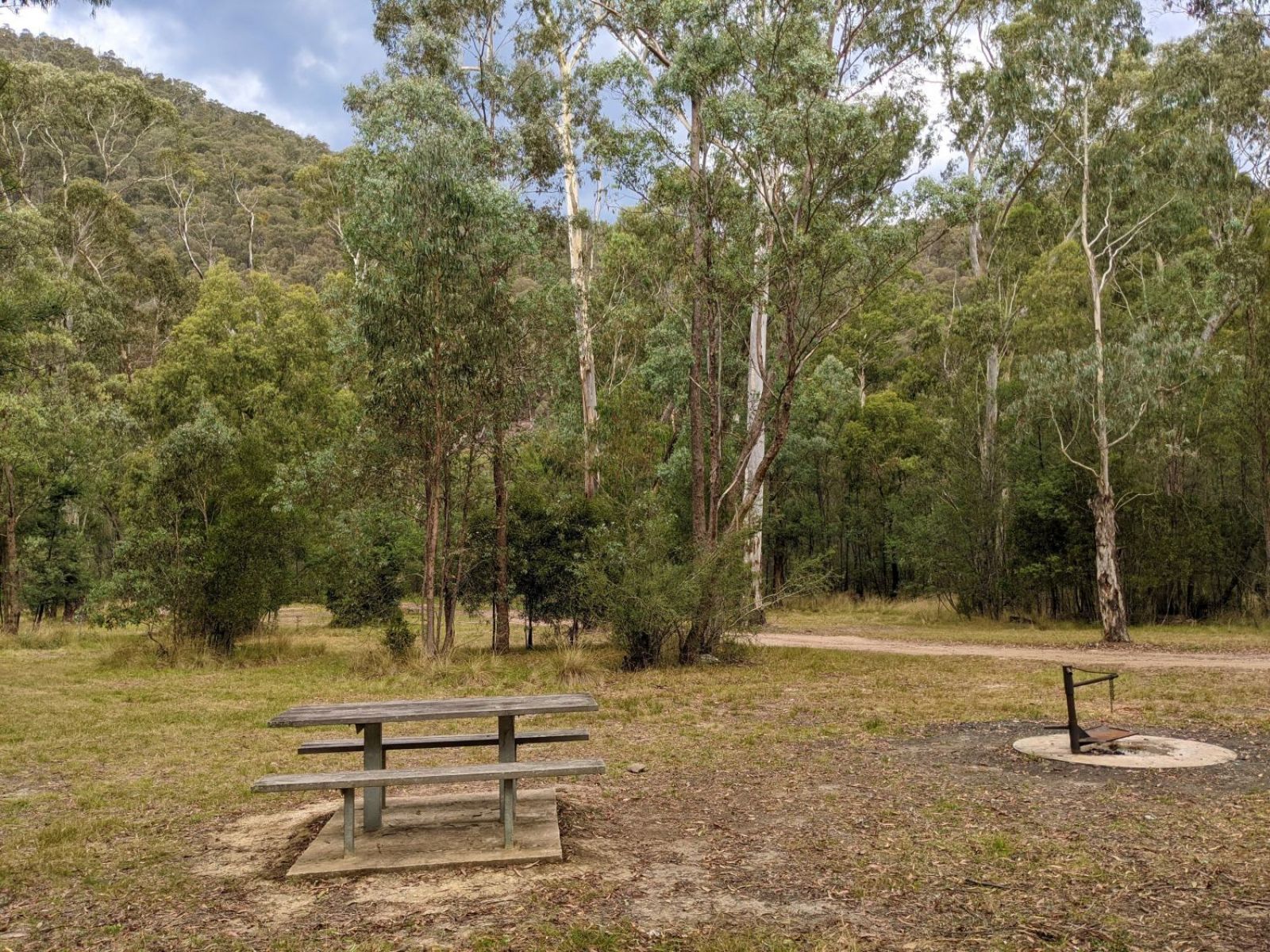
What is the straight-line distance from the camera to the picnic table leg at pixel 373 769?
5.68 metres

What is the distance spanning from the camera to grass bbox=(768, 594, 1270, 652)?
1908cm

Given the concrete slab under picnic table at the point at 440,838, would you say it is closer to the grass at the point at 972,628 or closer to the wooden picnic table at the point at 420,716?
the wooden picnic table at the point at 420,716

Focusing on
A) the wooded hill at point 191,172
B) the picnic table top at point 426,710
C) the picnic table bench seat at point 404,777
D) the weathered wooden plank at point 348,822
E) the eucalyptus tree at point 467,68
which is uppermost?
the wooded hill at point 191,172

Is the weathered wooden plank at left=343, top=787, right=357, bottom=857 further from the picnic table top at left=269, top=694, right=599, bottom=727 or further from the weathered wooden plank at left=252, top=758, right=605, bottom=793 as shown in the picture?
the picnic table top at left=269, top=694, right=599, bottom=727

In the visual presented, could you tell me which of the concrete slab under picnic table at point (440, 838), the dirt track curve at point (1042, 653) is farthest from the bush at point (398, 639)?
the concrete slab under picnic table at point (440, 838)

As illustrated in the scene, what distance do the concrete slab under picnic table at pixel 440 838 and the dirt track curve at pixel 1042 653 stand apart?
11641 mm

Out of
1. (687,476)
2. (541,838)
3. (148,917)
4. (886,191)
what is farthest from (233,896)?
(687,476)

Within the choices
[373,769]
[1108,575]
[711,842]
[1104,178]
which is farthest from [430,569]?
[1104,178]

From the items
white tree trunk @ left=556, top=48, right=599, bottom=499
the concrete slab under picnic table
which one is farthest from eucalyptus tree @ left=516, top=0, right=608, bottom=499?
the concrete slab under picnic table

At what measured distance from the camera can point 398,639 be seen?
1596 centimetres

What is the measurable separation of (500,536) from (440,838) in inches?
456

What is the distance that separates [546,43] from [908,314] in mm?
18184

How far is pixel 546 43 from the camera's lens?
76.2ft

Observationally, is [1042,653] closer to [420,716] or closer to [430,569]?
[430,569]
